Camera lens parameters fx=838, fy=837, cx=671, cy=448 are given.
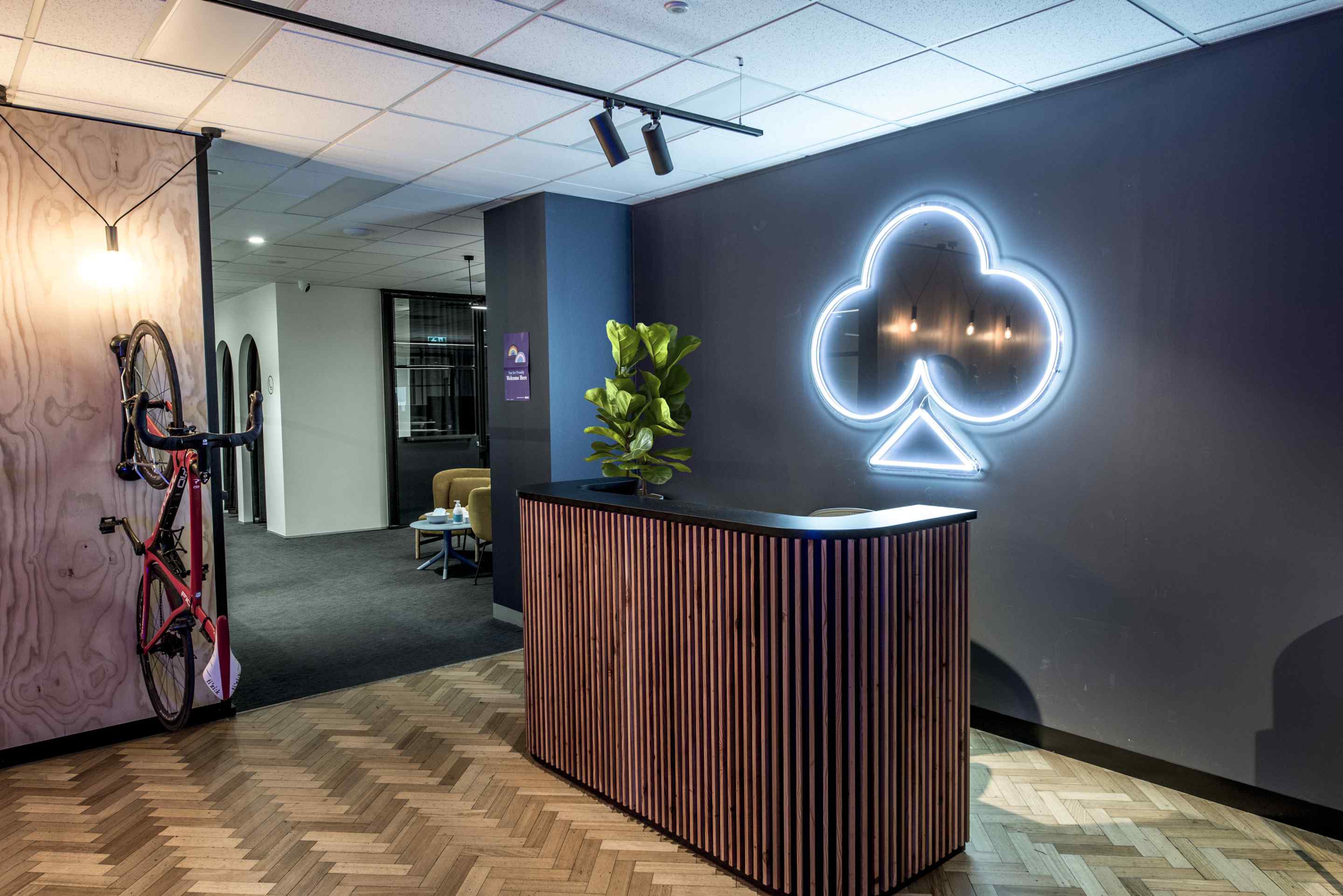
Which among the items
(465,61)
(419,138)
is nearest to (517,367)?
(419,138)

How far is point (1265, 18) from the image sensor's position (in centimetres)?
298

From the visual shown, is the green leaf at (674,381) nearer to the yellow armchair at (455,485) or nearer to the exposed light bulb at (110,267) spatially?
the exposed light bulb at (110,267)

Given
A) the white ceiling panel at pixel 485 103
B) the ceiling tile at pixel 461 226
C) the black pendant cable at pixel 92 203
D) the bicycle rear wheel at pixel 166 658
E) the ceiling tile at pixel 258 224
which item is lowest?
the bicycle rear wheel at pixel 166 658

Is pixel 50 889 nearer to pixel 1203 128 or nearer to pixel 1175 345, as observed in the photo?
pixel 1175 345

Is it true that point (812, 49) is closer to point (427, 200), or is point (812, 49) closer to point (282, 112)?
point (282, 112)

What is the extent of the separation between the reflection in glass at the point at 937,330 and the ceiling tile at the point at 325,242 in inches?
180

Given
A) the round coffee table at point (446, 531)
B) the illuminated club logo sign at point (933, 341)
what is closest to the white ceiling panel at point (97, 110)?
the illuminated club logo sign at point (933, 341)

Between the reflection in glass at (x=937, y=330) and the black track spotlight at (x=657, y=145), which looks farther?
the reflection in glass at (x=937, y=330)

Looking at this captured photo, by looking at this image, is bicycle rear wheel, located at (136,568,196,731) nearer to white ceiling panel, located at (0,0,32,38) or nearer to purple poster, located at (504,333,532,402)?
white ceiling panel, located at (0,0,32,38)

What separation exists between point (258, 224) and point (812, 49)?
5.06 m

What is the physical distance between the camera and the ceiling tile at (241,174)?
4.86 meters

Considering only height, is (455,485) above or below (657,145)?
below

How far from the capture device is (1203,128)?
3.26 m

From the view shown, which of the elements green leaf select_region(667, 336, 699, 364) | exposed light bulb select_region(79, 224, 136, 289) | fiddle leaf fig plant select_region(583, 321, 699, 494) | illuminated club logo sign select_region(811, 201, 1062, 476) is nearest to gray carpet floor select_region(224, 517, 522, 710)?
fiddle leaf fig plant select_region(583, 321, 699, 494)
